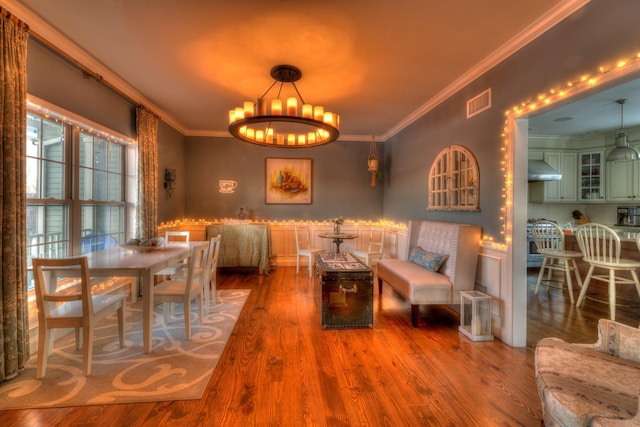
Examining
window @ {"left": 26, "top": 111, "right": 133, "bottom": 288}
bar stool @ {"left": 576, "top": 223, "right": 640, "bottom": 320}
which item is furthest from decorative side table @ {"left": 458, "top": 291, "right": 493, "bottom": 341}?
window @ {"left": 26, "top": 111, "right": 133, "bottom": 288}

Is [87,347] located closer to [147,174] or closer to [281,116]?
[281,116]

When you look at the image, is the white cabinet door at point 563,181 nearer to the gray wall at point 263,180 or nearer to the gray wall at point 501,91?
the gray wall at point 501,91

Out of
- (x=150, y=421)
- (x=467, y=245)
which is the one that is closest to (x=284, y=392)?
(x=150, y=421)

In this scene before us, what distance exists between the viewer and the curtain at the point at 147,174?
12.4ft

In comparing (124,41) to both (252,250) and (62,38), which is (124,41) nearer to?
(62,38)

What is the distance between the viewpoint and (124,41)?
99.5 inches

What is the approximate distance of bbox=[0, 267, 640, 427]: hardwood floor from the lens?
1.65 meters

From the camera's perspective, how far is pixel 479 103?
299cm

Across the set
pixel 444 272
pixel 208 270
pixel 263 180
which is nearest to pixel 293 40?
pixel 208 270

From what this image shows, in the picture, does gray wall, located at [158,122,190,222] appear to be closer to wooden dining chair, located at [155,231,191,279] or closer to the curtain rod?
wooden dining chair, located at [155,231,191,279]

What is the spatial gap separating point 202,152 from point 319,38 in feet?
13.2

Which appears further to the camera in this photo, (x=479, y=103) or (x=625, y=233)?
(x=625, y=233)

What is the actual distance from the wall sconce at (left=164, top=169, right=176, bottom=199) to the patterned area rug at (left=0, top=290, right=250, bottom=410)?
7.93ft

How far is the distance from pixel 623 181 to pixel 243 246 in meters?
6.91
